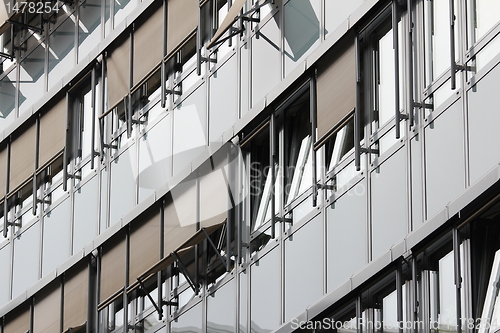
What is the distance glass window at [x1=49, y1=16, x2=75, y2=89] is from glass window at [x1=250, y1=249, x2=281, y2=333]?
26.3 feet

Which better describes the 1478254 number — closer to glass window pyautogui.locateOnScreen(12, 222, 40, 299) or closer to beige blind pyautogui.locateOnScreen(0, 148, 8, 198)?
beige blind pyautogui.locateOnScreen(0, 148, 8, 198)

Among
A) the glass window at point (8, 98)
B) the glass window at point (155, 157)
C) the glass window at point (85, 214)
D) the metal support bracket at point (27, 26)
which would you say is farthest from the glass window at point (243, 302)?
the glass window at point (8, 98)

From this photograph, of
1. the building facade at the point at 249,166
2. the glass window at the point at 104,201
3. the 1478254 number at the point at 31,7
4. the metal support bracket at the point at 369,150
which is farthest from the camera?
the 1478254 number at the point at 31,7

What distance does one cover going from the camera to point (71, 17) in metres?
26.8

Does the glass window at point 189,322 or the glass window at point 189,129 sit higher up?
the glass window at point 189,129

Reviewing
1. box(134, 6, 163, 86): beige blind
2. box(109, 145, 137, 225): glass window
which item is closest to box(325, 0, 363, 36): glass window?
box(134, 6, 163, 86): beige blind

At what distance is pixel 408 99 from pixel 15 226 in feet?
40.1

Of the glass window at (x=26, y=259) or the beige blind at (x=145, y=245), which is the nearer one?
the beige blind at (x=145, y=245)

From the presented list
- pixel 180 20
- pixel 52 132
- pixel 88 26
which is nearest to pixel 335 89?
pixel 180 20

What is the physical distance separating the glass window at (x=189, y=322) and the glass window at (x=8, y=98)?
26.6 ft

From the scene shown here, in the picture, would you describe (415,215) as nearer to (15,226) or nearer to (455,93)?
(455,93)

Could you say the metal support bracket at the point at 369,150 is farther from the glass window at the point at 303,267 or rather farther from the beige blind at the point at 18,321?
the beige blind at the point at 18,321

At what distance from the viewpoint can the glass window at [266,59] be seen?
820 inches

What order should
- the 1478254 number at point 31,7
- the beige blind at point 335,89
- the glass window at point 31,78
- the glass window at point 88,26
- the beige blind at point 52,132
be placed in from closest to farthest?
the beige blind at point 335,89 < the glass window at point 88,26 < the beige blind at point 52,132 < the 1478254 number at point 31,7 < the glass window at point 31,78
